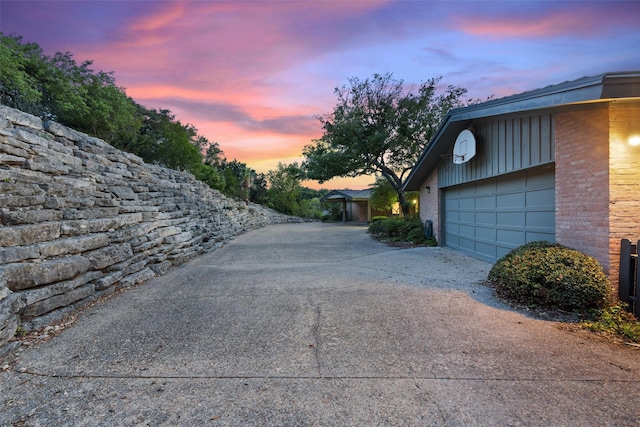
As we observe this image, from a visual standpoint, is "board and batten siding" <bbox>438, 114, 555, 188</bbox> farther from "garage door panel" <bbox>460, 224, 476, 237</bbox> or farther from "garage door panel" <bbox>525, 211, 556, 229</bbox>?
"garage door panel" <bbox>460, 224, 476, 237</bbox>

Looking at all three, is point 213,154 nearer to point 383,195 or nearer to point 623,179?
point 383,195

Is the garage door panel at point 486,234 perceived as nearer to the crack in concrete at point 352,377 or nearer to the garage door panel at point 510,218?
the garage door panel at point 510,218

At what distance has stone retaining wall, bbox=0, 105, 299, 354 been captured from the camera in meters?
3.53

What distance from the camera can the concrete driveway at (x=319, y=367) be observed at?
208cm

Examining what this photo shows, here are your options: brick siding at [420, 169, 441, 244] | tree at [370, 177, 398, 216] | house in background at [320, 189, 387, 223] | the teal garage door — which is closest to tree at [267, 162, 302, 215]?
house in background at [320, 189, 387, 223]

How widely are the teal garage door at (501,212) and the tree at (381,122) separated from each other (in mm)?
8483

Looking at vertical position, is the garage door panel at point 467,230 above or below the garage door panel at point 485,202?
below

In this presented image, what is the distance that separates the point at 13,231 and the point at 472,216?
9.98m

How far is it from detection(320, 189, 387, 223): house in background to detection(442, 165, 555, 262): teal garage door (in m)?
18.6

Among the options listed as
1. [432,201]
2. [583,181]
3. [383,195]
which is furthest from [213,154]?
[583,181]

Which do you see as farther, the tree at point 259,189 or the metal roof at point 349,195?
the tree at point 259,189

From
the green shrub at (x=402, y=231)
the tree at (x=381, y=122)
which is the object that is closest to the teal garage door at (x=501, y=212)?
the green shrub at (x=402, y=231)

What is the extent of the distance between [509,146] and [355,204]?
2425 cm

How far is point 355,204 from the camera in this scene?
30719 millimetres
